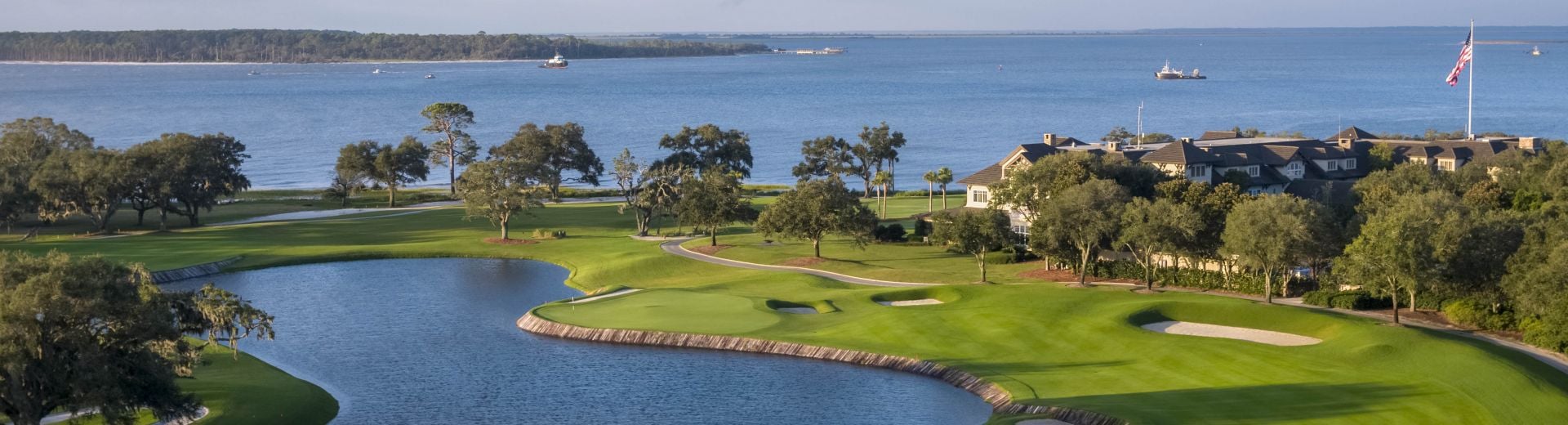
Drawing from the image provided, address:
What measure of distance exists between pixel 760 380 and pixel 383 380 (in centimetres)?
1226

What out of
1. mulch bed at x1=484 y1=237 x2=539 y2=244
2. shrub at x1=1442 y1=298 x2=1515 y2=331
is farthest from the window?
mulch bed at x1=484 y1=237 x2=539 y2=244

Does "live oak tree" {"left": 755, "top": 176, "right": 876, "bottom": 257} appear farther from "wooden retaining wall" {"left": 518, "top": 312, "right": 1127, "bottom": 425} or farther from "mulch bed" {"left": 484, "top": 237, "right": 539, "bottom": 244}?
"wooden retaining wall" {"left": 518, "top": 312, "right": 1127, "bottom": 425}

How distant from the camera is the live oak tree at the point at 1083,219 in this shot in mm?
65562

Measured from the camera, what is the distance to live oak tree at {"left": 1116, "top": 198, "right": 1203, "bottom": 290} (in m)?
62.8

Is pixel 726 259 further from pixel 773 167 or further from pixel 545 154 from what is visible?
pixel 773 167

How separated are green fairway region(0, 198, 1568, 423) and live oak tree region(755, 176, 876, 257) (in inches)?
57.7

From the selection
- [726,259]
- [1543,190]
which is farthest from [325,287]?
[1543,190]

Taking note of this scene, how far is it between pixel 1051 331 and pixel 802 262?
78.1 ft

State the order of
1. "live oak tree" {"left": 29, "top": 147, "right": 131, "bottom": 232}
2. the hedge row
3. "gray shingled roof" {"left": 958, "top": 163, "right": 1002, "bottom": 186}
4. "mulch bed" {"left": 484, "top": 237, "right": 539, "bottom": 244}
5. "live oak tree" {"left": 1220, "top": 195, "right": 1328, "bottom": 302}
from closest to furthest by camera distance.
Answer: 1. "live oak tree" {"left": 1220, "top": 195, "right": 1328, "bottom": 302}
2. the hedge row
3. "gray shingled roof" {"left": 958, "top": 163, "right": 1002, "bottom": 186}
4. "mulch bed" {"left": 484, "top": 237, "right": 539, "bottom": 244}
5. "live oak tree" {"left": 29, "top": 147, "right": 131, "bottom": 232}

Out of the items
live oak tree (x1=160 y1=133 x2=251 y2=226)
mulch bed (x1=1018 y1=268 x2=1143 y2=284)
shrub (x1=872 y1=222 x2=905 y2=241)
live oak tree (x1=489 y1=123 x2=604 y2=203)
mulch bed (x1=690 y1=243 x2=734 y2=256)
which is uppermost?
live oak tree (x1=489 y1=123 x2=604 y2=203)

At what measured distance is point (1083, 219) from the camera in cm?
6594

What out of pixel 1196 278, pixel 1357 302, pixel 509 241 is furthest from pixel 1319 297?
pixel 509 241

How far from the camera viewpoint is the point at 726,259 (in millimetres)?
77875

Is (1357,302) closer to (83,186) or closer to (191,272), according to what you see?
(191,272)
